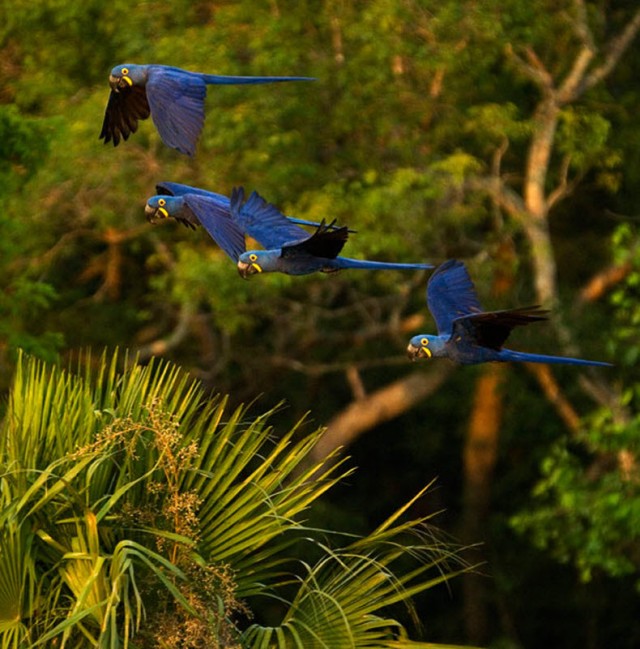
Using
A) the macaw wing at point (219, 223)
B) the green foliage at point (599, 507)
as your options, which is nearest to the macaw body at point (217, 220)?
the macaw wing at point (219, 223)

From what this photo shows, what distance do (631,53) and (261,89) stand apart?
153 inches

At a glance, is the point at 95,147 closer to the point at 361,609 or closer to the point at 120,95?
the point at 120,95

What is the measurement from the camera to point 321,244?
660 centimetres

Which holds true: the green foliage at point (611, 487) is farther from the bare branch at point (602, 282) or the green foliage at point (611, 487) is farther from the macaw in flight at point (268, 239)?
the macaw in flight at point (268, 239)

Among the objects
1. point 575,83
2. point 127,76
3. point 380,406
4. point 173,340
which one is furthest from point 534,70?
point 127,76

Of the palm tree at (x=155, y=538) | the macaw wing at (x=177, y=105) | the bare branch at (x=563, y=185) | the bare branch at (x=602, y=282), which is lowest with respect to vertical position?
the bare branch at (x=602, y=282)

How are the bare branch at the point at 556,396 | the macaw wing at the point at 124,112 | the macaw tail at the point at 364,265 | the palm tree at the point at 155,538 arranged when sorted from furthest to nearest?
the bare branch at the point at 556,396
the macaw wing at the point at 124,112
the palm tree at the point at 155,538
the macaw tail at the point at 364,265

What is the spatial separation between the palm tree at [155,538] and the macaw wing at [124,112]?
102cm

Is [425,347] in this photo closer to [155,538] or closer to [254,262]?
[254,262]

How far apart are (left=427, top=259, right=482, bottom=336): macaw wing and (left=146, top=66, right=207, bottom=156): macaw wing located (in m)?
1.02

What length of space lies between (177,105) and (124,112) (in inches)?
34.1

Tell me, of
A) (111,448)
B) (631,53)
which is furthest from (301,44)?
(111,448)

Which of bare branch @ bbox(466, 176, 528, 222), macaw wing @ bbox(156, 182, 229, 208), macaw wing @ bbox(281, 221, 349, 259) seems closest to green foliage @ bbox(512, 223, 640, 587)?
bare branch @ bbox(466, 176, 528, 222)

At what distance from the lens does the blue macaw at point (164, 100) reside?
6.84m
